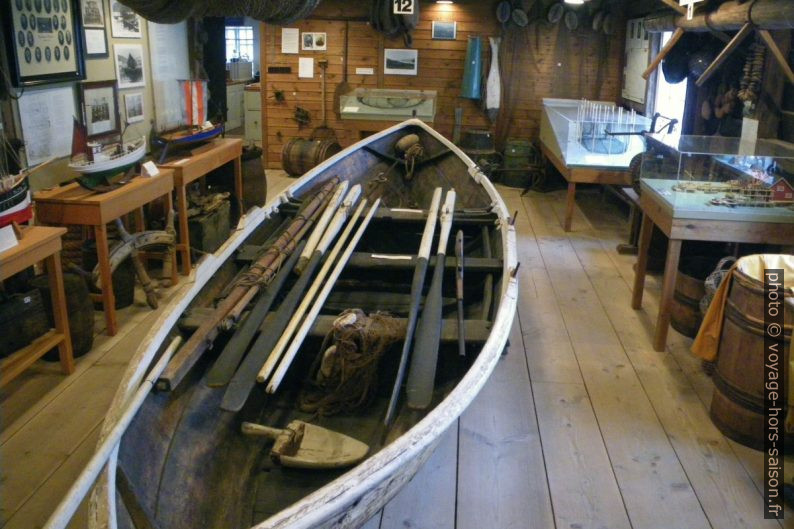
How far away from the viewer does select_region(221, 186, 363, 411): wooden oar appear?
2053 millimetres

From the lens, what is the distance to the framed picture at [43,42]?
386 cm

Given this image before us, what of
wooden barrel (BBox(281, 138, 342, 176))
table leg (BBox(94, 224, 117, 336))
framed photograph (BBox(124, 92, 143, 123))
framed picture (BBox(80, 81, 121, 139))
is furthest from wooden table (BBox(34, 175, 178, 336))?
wooden barrel (BBox(281, 138, 342, 176))

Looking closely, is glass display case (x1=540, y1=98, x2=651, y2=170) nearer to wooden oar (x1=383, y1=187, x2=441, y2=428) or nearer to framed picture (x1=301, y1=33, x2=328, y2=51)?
wooden oar (x1=383, y1=187, x2=441, y2=428)

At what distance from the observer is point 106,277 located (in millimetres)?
3785

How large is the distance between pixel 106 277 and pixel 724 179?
335cm

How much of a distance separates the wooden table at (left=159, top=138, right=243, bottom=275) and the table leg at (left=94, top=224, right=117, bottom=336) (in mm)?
1040

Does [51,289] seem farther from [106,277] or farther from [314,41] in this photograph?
[314,41]

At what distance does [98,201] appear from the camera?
3.69 meters

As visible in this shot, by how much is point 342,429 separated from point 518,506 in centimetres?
70

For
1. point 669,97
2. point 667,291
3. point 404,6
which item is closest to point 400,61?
point 404,6

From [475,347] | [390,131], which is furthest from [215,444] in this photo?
[390,131]

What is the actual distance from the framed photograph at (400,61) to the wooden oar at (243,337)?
5.94 meters

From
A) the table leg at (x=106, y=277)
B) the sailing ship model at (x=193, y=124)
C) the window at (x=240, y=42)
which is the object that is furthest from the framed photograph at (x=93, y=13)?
the window at (x=240, y=42)

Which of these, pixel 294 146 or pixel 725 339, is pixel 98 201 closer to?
pixel 725 339
